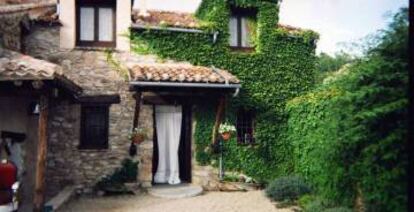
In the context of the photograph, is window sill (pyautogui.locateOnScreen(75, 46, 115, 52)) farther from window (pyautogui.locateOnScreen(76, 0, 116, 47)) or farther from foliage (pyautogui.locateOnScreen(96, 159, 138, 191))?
foliage (pyautogui.locateOnScreen(96, 159, 138, 191))

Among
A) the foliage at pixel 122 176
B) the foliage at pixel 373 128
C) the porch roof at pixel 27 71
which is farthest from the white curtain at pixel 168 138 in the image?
the foliage at pixel 373 128

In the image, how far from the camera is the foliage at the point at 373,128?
227 inches

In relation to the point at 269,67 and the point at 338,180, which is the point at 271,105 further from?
the point at 338,180

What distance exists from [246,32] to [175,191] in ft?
19.4

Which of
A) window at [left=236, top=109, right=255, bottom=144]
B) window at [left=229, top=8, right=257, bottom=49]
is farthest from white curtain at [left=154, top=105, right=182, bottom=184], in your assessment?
window at [left=229, top=8, right=257, bottom=49]

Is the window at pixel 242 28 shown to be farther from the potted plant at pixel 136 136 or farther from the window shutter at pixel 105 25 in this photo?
the potted plant at pixel 136 136

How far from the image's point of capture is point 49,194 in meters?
12.7

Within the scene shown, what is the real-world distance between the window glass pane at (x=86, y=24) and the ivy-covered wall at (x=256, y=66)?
4.21ft

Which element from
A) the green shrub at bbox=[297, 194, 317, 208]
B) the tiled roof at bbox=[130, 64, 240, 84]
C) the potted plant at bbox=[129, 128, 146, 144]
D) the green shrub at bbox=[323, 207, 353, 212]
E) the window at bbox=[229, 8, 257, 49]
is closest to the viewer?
the green shrub at bbox=[323, 207, 353, 212]

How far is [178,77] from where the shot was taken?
12164 millimetres

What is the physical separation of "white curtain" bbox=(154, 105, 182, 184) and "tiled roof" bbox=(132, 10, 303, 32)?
→ 261cm

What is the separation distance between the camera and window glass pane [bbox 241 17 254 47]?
14805mm

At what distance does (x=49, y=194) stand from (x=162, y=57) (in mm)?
5236

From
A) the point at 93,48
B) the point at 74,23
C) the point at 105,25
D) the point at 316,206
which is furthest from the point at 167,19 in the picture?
the point at 316,206
